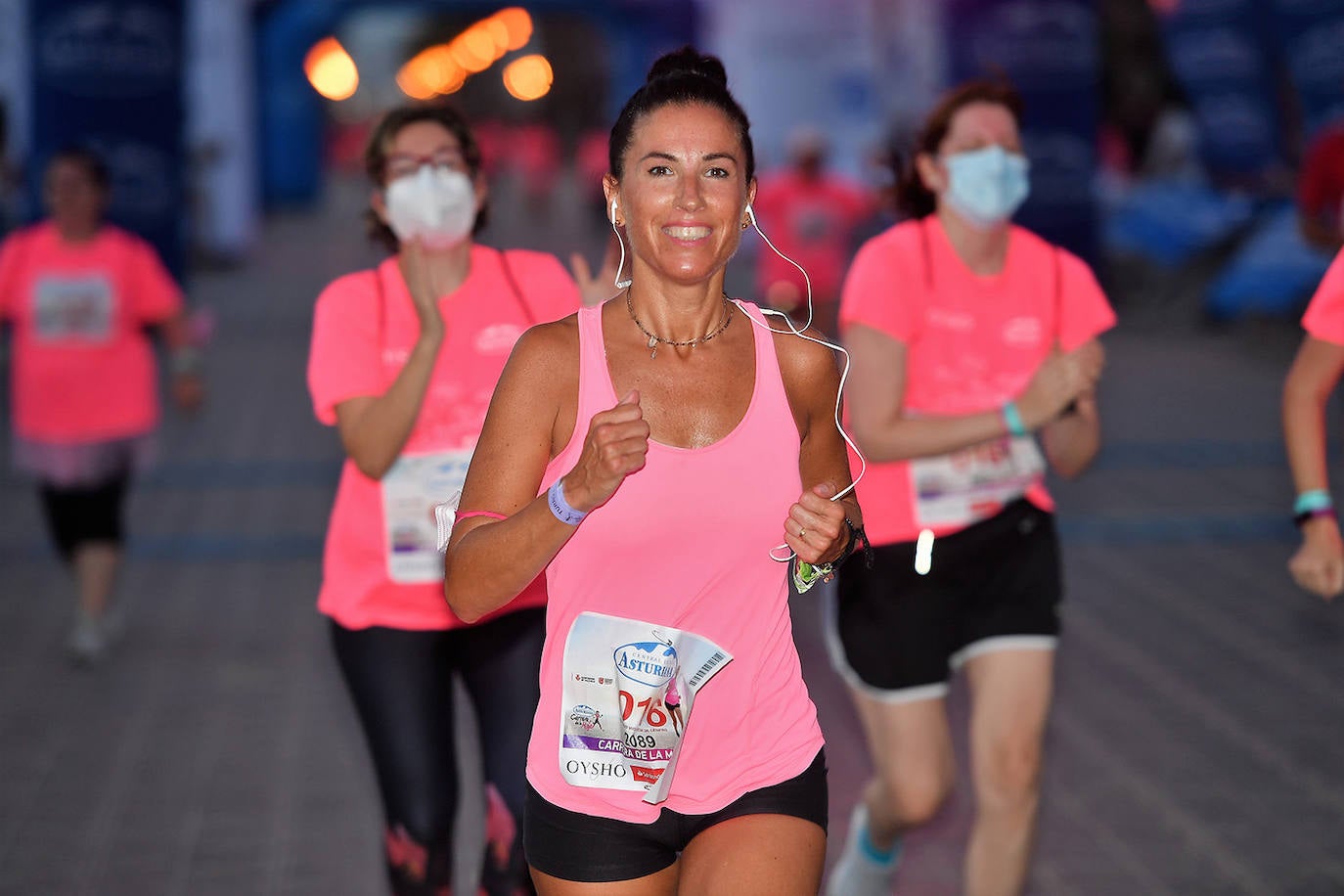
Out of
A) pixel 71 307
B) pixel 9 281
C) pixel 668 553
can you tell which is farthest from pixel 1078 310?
pixel 9 281

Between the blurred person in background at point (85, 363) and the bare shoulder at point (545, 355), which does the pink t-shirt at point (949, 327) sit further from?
the blurred person in background at point (85, 363)

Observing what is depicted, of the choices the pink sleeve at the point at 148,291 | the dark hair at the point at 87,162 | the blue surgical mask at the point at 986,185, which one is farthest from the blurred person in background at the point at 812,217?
the blue surgical mask at the point at 986,185

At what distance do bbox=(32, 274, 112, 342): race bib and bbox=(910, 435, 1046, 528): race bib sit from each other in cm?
387

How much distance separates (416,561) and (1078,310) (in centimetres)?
166

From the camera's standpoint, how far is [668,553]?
2621mm

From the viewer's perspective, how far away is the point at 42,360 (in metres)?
6.73

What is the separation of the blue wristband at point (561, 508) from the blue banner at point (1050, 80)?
14.9 m

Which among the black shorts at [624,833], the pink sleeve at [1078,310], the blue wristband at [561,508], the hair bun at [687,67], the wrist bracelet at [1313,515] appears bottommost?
the black shorts at [624,833]

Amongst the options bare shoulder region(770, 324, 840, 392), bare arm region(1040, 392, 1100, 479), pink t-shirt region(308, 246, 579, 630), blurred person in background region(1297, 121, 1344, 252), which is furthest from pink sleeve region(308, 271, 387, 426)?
blurred person in background region(1297, 121, 1344, 252)

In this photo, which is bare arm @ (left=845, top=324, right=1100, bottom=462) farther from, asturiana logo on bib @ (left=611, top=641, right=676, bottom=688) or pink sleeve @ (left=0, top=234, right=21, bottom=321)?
pink sleeve @ (left=0, top=234, right=21, bottom=321)

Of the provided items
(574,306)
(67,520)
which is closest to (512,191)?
(67,520)

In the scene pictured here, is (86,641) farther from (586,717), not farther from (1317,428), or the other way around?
(1317,428)

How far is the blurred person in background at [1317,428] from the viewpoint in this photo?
3.56m

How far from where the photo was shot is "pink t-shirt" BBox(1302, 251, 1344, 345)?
3.55 meters
